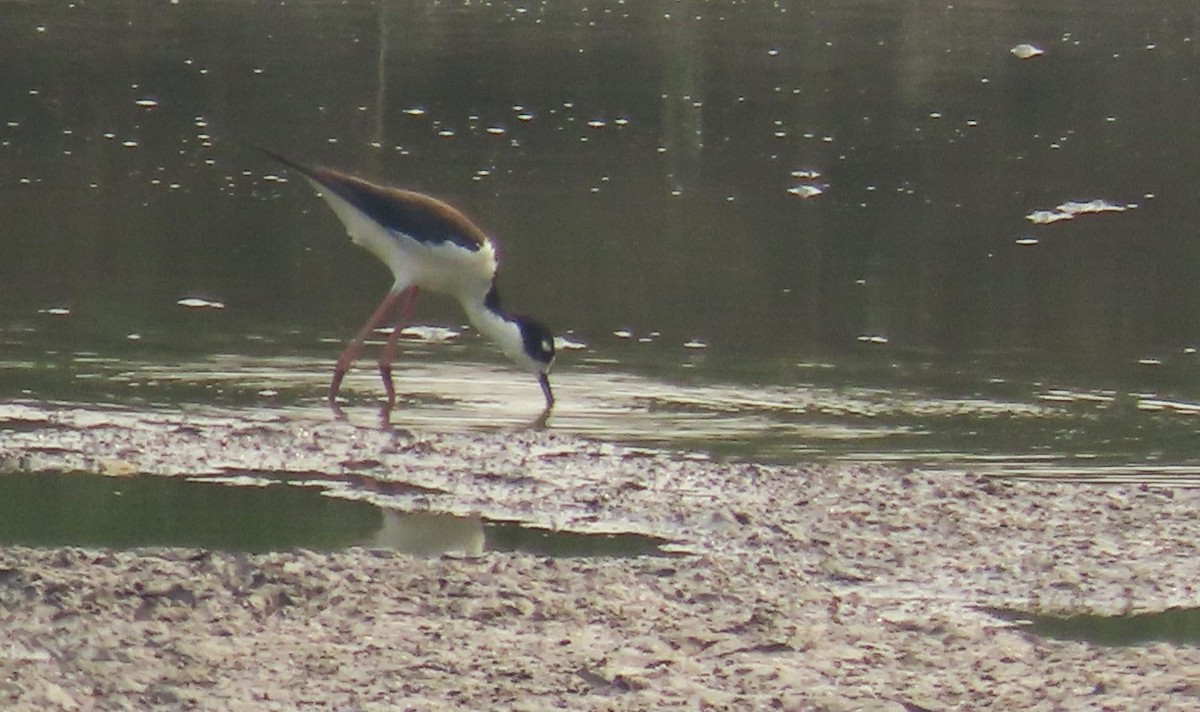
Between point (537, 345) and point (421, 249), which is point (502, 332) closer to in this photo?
point (537, 345)

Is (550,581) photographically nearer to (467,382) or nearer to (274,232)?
(467,382)

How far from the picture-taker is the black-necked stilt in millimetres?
10156

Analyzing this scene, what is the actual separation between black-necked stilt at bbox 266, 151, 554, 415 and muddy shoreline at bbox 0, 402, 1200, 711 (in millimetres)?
1497

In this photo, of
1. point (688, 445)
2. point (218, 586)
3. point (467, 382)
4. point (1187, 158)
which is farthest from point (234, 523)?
point (1187, 158)

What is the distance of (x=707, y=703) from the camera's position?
5.60 metres

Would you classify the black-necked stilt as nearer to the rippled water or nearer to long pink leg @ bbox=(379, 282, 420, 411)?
long pink leg @ bbox=(379, 282, 420, 411)

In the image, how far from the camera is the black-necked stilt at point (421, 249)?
10156 mm

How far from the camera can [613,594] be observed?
6.52m

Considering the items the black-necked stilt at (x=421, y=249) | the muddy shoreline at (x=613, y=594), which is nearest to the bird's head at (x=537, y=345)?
the black-necked stilt at (x=421, y=249)

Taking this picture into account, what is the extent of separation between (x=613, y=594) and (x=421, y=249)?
401cm

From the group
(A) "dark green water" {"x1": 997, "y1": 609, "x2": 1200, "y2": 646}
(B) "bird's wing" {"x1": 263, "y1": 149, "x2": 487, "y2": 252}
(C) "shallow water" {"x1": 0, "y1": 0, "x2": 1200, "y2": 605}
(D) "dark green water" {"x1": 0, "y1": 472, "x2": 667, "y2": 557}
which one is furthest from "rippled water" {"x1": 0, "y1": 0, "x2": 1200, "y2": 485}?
(A) "dark green water" {"x1": 997, "y1": 609, "x2": 1200, "y2": 646}

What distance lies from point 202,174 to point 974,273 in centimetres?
577

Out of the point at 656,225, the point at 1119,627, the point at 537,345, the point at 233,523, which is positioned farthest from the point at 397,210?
the point at 656,225

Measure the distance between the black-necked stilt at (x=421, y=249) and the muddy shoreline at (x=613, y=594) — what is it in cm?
150
